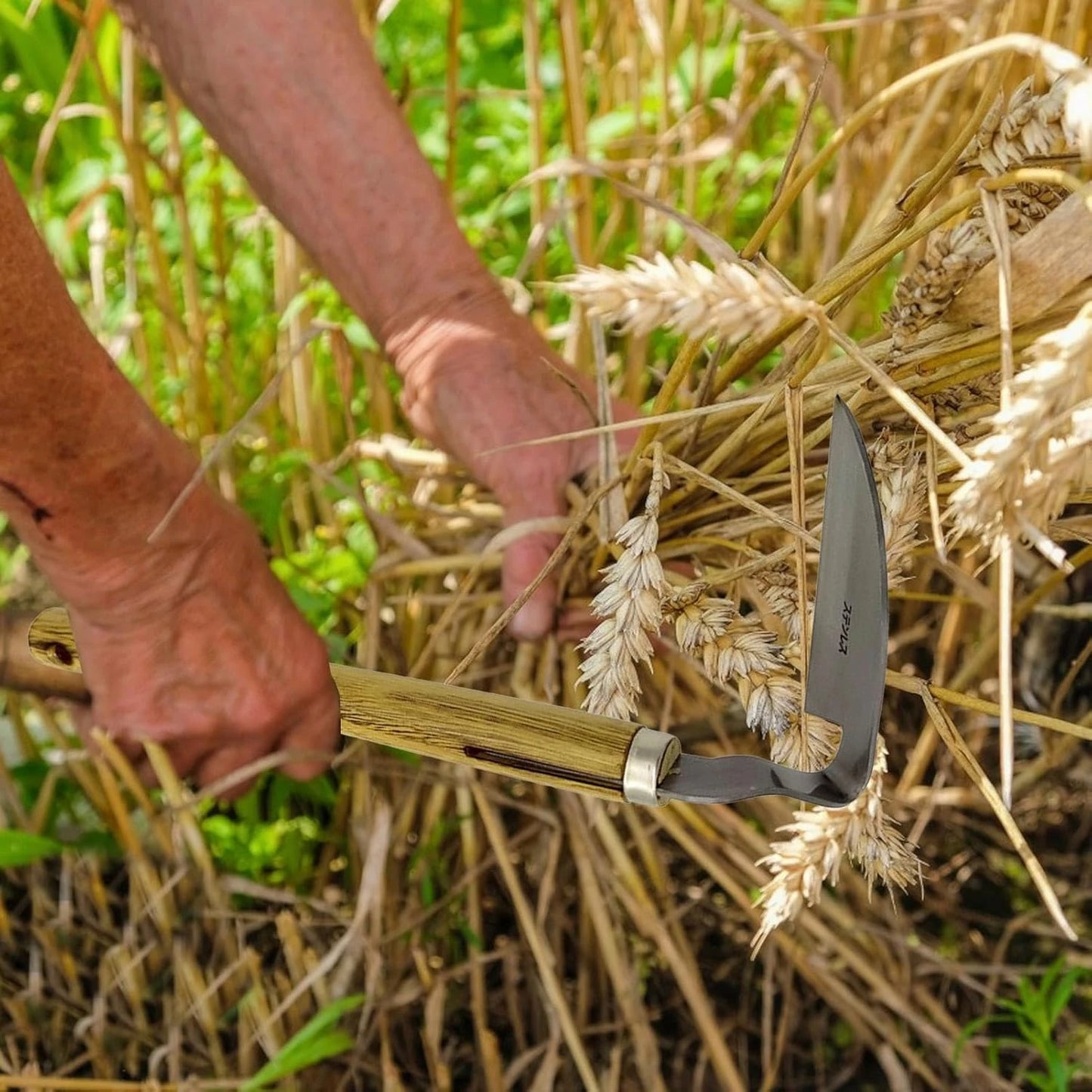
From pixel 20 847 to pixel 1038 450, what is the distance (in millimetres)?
966

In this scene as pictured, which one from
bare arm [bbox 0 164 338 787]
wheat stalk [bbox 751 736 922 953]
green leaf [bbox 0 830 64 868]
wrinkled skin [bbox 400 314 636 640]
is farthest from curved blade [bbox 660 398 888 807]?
green leaf [bbox 0 830 64 868]

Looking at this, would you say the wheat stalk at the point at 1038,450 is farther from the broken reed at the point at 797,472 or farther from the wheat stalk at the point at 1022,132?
the wheat stalk at the point at 1022,132

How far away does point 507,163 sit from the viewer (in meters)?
1.54

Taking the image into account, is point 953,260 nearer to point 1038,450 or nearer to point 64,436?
point 1038,450

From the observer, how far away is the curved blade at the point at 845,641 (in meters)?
0.57

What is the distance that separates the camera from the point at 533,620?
3.14 ft

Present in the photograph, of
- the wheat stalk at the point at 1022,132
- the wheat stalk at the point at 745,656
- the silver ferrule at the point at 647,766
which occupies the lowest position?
the silver ferrule at the point at 647,766

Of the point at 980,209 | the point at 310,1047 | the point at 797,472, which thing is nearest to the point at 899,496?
the point at 797,472

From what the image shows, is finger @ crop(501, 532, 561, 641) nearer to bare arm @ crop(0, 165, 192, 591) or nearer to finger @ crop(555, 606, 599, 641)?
finger @ crop(555, 606, 599, 641)

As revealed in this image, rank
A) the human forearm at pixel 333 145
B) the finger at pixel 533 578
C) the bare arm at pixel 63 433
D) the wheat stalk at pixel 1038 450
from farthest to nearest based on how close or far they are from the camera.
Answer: the human forearm at pixel 333 145
the finger at pixel 533 578
the bare arm at pixel 63 433
the wheat stalk at pixel 1038 450

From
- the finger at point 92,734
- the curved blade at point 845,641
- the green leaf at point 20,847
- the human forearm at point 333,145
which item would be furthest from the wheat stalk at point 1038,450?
the green leaf at point 20,847

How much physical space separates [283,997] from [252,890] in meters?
0.10

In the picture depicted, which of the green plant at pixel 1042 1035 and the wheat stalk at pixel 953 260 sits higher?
the wheat stalk at pixel 953 260

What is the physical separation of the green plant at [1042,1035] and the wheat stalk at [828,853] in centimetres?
54
